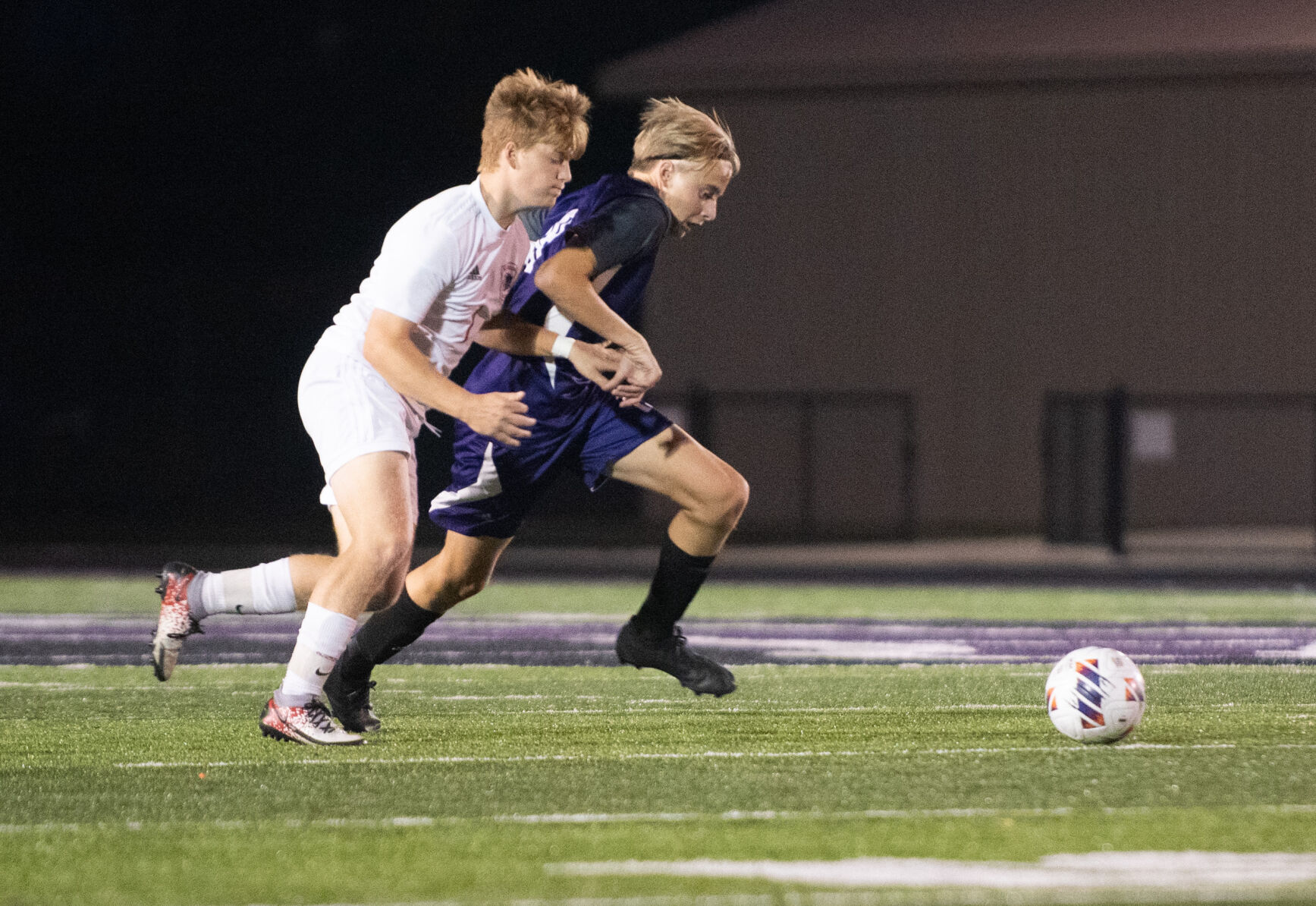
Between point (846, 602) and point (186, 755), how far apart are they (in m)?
9.26

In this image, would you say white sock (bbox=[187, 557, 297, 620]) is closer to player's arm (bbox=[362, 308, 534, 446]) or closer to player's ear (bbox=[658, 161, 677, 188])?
player's arm (bbox=[362, 308, 534, 446])

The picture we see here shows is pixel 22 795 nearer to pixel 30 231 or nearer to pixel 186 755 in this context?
pixel 186 755

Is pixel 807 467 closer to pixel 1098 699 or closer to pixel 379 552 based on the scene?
pixel 1098 699

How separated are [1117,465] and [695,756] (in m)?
16.2

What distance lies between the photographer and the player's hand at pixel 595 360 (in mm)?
6668

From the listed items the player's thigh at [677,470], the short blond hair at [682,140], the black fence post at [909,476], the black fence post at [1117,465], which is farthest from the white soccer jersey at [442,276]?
the black fence post at [909,476]

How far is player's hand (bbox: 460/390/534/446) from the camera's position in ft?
19.9

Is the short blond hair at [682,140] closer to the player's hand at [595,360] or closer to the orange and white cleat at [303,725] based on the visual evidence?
the player's hand at [595,360]

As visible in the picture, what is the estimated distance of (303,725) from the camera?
21.1 feet

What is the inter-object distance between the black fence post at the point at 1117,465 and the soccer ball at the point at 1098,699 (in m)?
15.4

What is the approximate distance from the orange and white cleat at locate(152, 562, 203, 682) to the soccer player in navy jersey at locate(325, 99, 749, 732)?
1.78 feet

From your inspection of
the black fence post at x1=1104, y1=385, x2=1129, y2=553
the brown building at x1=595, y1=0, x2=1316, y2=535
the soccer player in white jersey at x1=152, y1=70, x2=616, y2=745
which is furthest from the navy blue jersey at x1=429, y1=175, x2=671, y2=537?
the brown building at x1=595, y1=0, x2=1316, y2=535

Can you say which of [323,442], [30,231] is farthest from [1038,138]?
[323,442]

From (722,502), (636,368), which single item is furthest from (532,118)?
(722,502)
